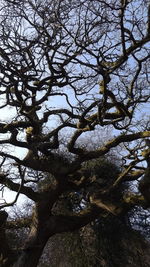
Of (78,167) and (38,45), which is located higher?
(38,45)

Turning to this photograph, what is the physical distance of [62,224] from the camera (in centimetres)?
825

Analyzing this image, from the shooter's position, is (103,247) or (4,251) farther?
(103,247)

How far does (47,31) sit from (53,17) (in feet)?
1.11

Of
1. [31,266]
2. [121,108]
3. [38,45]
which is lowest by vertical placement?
[31,266]

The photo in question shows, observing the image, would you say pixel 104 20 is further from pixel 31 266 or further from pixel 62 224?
pixel 31 266

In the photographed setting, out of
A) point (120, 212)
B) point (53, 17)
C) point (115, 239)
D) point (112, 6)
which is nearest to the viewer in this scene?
point (112, 6)

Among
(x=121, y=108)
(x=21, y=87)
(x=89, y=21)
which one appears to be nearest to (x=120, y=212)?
(x=121, y=108)

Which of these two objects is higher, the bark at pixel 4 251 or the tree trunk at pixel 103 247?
the tree trunk at pixel 103 247

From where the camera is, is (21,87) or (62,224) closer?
(21,87)

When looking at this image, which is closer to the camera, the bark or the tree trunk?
the bark

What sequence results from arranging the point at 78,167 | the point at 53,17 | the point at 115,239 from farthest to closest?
the point at 115,239
the point at 78,167
the point at 53,17

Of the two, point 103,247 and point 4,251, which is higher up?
point 103,247

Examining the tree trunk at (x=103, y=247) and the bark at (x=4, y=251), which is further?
the tree trunk at (x=103, y=247)

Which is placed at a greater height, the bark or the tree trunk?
the tree trunk
